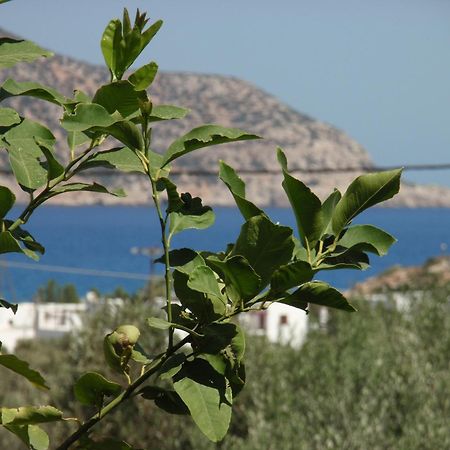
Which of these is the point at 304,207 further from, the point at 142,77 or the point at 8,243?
the point at 8,243

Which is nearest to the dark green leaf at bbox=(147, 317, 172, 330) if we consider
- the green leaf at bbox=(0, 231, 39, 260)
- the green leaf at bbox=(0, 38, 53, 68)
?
the green leaf at bbox=(0, 231, 39, 260)

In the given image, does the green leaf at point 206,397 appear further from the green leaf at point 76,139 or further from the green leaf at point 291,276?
the green leaf at point 76,139

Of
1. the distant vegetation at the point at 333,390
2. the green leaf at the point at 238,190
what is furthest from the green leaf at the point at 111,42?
the distant vegetation at the point at 333,390

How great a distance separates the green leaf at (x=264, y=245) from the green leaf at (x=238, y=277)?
0.02 metres

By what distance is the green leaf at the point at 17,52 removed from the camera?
1.51 m

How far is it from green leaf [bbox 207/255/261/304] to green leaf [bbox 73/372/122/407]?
8.9 inches

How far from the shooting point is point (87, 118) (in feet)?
4.42

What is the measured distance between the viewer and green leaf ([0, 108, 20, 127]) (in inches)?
58.2

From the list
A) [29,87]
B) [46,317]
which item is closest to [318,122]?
[46,317]

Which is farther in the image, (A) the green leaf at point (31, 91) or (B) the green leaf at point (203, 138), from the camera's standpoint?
(A) the green leaf at point (31, 91)

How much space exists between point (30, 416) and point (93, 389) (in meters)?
0.09

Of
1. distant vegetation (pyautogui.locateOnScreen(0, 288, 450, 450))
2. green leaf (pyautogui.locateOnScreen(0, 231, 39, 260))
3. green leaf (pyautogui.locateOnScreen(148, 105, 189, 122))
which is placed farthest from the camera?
distant vegetation (pyautogui.locateOnScreen(0, 288, 450, 450))

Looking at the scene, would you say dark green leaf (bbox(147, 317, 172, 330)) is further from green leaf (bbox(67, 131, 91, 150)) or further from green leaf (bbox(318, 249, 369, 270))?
green leaf (bbox(67, 131, 91, 150))

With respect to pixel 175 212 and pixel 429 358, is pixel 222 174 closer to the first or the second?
pixel 175 212
